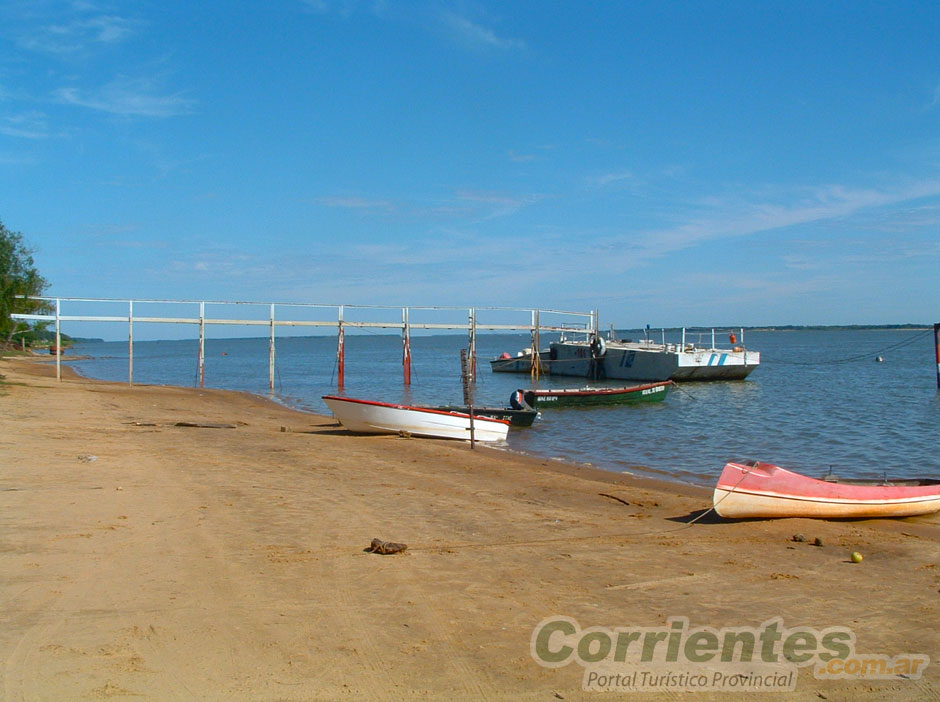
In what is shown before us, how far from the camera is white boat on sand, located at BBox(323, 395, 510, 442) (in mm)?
18531

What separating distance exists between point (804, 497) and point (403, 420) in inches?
424

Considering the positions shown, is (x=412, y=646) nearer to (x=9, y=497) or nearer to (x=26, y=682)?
(x=26, y=682)

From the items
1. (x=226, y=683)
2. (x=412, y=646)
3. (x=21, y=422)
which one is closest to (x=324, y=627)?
(x=412, y=646)

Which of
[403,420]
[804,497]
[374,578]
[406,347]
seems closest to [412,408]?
[403,420]

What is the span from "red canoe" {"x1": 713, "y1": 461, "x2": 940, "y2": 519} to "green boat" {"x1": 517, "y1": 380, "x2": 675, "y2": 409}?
1690 centimetres

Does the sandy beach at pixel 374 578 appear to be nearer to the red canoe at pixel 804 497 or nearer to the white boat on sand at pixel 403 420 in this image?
the red canoe at pixel 804 497

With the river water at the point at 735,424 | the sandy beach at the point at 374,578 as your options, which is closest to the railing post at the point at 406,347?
the river water at the point at 735,424

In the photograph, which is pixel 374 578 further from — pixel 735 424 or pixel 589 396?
pixel 589 396

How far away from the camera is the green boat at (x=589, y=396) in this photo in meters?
27.7

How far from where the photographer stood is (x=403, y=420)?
736 inches

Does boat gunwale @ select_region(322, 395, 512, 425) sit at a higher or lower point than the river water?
higher

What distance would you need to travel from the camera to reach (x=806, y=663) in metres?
5.07

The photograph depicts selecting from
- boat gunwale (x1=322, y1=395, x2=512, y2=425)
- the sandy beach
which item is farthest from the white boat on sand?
the sandy beach

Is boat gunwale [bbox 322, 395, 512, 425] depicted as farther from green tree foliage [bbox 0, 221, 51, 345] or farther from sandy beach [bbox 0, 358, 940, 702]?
green tree foliage [bbox 0, 221, 51, 345]
